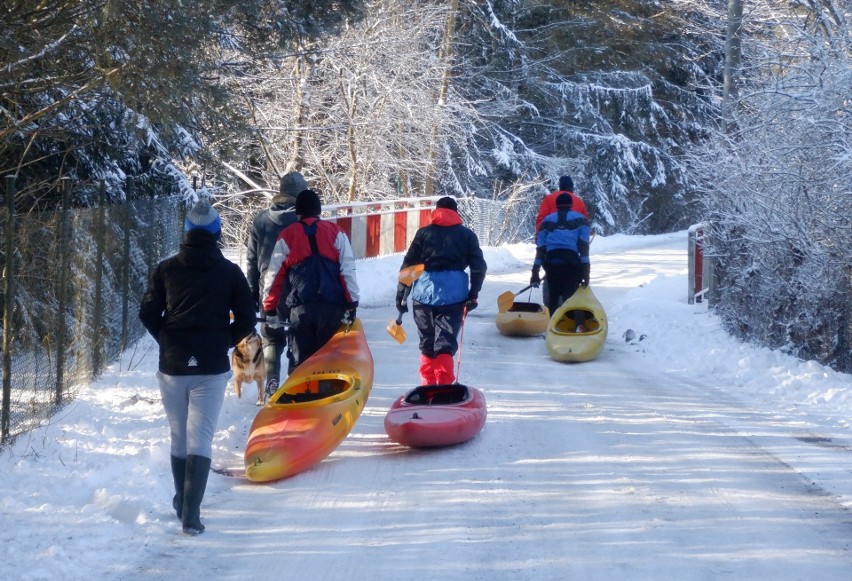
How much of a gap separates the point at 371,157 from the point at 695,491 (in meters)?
20.0

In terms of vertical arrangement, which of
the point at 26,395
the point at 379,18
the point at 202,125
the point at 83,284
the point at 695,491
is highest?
the point at 379,18

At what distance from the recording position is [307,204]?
7.88m

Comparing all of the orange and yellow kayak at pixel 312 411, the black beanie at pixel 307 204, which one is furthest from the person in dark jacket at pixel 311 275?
the orange and yellow kayak at pixel 312 411

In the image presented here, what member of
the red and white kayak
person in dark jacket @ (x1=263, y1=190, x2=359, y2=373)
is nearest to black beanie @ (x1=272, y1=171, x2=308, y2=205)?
person in dark jacket @ (x1=263, y1=190, x2=359, y2=373)

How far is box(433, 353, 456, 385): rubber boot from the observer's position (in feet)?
28.9

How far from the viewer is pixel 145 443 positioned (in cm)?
729

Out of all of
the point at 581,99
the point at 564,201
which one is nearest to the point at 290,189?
the point at 564,201

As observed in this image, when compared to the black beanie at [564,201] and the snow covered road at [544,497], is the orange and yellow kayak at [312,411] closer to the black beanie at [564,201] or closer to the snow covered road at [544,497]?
the snow covered road at [544,497]

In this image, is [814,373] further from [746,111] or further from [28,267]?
[28,267]

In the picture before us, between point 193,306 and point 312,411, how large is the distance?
5.35ft

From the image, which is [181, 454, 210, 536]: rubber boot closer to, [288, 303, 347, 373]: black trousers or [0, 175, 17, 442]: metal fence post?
[0, 175, 17, 442]: metal fence post

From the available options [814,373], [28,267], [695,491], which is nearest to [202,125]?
[28,267]

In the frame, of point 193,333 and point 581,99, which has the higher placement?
point 581,99

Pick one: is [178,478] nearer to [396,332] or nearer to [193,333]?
[193,333]
